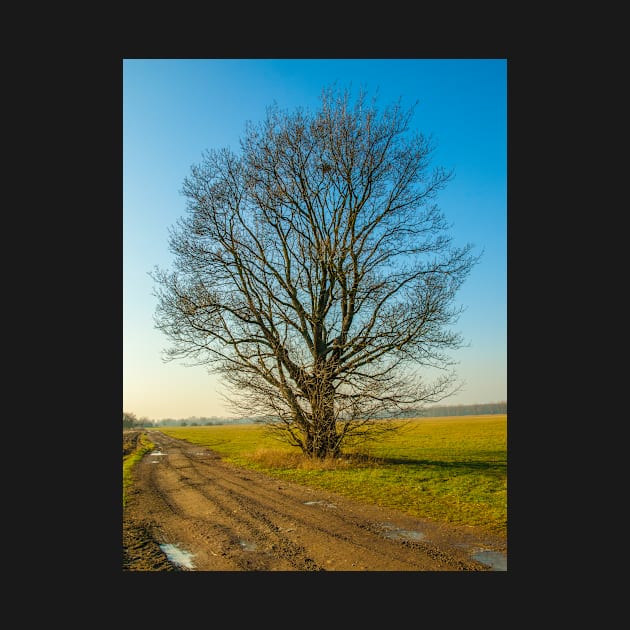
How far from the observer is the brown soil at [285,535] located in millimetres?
6070

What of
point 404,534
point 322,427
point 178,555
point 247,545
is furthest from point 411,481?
point 178,555

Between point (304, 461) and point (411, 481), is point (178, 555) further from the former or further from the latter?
point (304, 461)

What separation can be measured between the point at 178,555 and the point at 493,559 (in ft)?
14.5

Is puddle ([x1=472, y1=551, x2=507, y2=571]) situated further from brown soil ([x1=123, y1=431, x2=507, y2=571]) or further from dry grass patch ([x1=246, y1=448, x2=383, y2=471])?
dry grass patch ([x1=246, y1=448, x2=383, y2=471])

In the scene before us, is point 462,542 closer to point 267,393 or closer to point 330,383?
point 330,383

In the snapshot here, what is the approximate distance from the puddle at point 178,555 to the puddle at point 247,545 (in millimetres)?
769

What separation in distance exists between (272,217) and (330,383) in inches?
268

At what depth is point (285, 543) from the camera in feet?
22.5

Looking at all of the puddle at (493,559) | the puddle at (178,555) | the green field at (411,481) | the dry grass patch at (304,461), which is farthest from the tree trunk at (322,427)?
the puddle at (493,559)

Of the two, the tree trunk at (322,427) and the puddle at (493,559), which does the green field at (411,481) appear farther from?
the puddle at (493,559)

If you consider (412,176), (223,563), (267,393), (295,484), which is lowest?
(295,484)

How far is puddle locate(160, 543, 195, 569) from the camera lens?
19.9ft

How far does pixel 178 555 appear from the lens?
6414 millimetres
